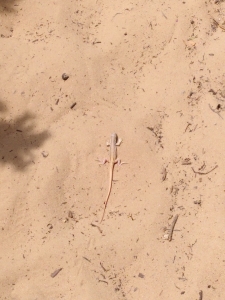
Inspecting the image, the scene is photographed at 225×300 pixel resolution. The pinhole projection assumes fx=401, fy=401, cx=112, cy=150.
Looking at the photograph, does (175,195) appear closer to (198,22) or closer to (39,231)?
(39,231)

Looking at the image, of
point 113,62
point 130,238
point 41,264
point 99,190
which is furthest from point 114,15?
point 41,264

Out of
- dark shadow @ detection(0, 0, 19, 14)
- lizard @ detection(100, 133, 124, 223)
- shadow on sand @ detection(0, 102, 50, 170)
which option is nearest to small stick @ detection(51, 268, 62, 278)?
lizard @ detection(100, 133, 124, 223)

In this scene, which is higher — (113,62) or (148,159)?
(113,62)

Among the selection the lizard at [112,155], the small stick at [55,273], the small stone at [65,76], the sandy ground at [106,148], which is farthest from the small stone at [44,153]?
the small stick at [55,273]

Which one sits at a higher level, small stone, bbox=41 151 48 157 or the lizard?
the lizard

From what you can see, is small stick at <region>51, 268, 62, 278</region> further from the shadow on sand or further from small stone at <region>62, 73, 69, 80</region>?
small stone at <region>62, 73, 69, 80</region>

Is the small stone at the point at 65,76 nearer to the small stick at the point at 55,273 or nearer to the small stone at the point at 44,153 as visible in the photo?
the small stone at the point at 44,153

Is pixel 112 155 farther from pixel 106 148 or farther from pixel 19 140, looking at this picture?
pixel 19 140

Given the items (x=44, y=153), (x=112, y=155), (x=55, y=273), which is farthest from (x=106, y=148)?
(x=55, y=273)
